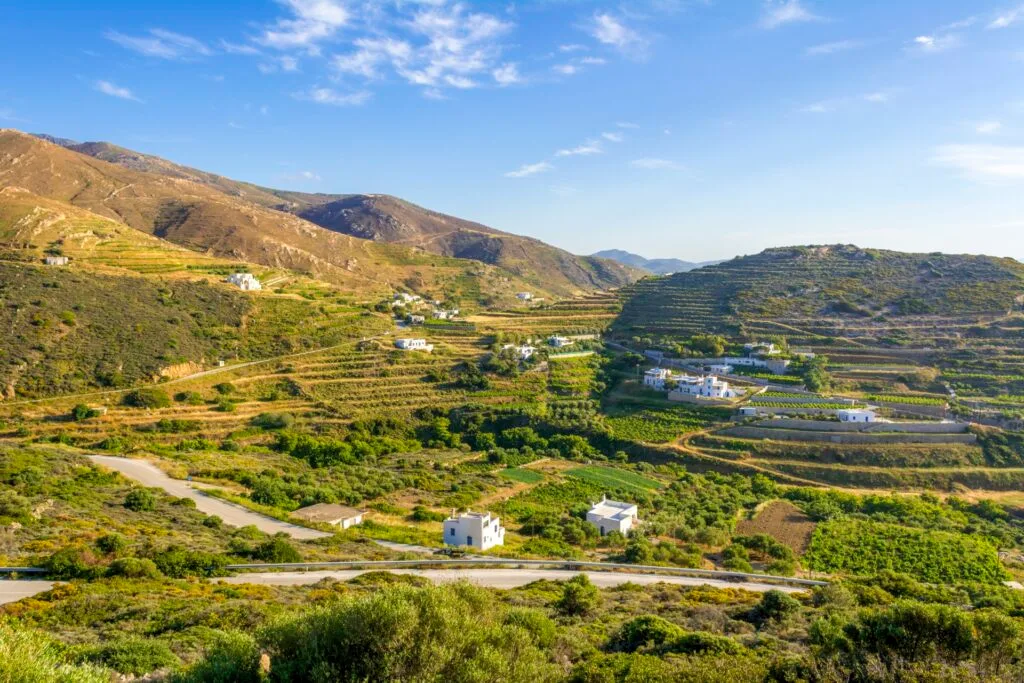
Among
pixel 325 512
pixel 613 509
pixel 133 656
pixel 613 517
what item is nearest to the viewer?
pixel 133 656

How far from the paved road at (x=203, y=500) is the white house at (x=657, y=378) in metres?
38.0

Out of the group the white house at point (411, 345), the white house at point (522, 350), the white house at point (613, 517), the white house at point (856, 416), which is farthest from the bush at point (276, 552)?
the white house at point (522, 350)

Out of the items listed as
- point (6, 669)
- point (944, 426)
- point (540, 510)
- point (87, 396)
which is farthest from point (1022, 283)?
point (87, 396)

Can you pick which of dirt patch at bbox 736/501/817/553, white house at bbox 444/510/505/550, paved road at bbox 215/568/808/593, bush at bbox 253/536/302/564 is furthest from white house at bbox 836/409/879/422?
bush at bbox 253/536/302/564

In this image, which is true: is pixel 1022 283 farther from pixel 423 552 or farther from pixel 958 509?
pixel 423 552

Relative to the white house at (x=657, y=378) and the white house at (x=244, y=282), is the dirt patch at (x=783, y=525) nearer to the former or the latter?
the white house at (x=657, y=378)

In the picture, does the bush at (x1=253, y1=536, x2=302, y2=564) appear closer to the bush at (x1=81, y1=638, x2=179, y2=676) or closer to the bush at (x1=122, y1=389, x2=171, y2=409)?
the bush at (x1=81, y1=638, x2=179, y2=676)

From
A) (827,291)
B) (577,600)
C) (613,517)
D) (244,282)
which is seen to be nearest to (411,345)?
(244,282)

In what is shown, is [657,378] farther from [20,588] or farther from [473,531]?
[20,588]

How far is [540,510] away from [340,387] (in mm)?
27657

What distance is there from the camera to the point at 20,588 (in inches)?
590

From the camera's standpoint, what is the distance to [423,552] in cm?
2353

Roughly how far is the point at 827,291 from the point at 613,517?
59.9m

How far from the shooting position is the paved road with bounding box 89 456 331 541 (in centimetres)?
2515
